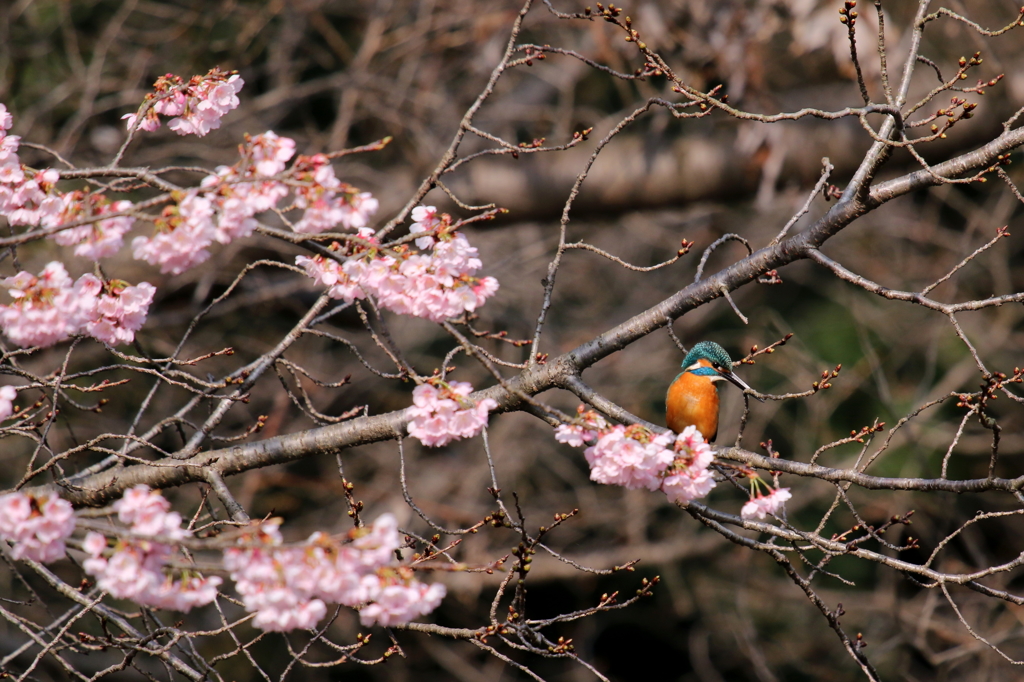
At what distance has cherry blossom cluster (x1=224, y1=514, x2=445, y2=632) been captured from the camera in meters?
A: 1.50

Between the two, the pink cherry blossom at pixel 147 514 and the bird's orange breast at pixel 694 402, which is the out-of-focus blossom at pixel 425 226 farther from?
the bird's orange breast at pixel 694 402

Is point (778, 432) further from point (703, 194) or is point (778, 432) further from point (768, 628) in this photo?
point (703, 194)

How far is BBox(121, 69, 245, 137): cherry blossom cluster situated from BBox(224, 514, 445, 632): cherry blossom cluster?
118 cm

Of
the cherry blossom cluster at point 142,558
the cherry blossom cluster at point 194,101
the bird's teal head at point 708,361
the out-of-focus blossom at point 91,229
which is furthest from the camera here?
the bird's teal head at point 708,361

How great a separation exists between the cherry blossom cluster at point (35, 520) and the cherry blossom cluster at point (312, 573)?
0.31m

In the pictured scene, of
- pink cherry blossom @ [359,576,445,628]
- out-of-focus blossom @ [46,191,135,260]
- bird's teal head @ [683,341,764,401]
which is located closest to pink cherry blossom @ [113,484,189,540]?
pink cherry blossom @ [359,576,445,628]

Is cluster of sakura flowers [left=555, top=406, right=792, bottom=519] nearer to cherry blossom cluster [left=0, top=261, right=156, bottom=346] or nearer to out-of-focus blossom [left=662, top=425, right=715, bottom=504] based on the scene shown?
out-of-focus blossom [left=662, top=425, right=715, bottom=504]

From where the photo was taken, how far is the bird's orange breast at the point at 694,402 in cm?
321

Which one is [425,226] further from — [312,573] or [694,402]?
[694,402]

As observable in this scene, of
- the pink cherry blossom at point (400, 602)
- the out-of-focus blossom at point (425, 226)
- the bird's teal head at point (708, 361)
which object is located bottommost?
the bird's teal head at point (708, 361)

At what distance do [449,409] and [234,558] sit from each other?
631 mm

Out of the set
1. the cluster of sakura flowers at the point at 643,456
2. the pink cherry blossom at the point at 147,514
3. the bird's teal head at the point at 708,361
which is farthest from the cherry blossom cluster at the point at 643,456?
the bird's teal head at the point at 708,361

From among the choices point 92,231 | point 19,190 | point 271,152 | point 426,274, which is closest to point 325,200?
point 271,152

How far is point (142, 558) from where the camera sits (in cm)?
153
